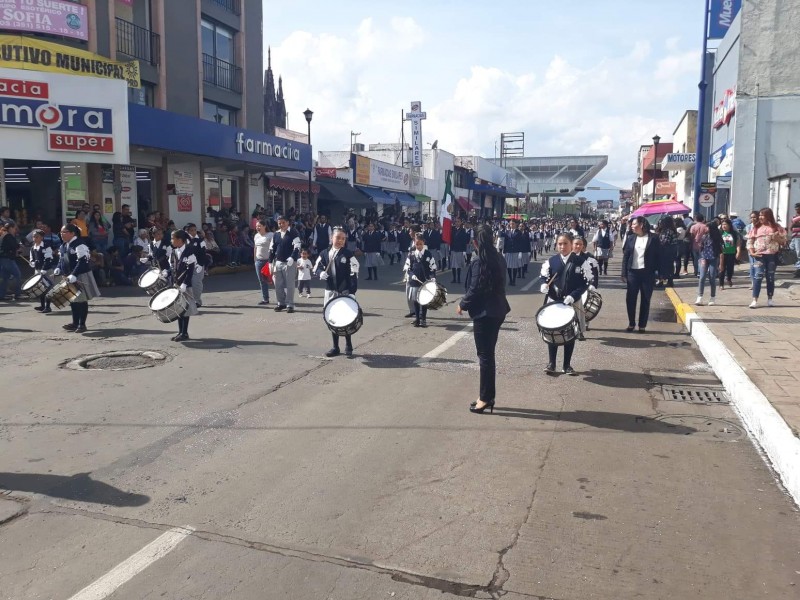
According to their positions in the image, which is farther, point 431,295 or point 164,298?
point 431,295

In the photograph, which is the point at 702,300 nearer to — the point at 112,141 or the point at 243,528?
the point at 243,528

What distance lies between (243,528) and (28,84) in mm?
17170

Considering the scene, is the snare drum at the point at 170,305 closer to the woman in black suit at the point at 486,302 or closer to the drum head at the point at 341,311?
the drum head at the point at 341,311

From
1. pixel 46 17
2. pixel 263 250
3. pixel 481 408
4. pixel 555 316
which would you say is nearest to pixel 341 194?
pixel 46 17

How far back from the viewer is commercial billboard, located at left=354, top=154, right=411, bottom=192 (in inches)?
1591

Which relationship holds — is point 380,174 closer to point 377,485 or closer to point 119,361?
point 119,361

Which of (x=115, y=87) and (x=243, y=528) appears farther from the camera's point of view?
(x=115, y=87)

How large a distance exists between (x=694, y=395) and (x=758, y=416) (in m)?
1.51

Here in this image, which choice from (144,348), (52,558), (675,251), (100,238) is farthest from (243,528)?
(675,251)

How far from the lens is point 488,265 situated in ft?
23.8

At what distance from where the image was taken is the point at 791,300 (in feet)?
48.9

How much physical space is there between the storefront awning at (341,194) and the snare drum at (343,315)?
27018 millimetres

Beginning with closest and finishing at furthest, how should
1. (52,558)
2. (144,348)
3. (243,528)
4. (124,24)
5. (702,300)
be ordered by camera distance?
(52,558)
(243,528)
(144,348)
(702,300)
(124,24)

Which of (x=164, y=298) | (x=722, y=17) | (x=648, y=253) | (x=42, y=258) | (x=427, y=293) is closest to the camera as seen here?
(x=164, y=298)
